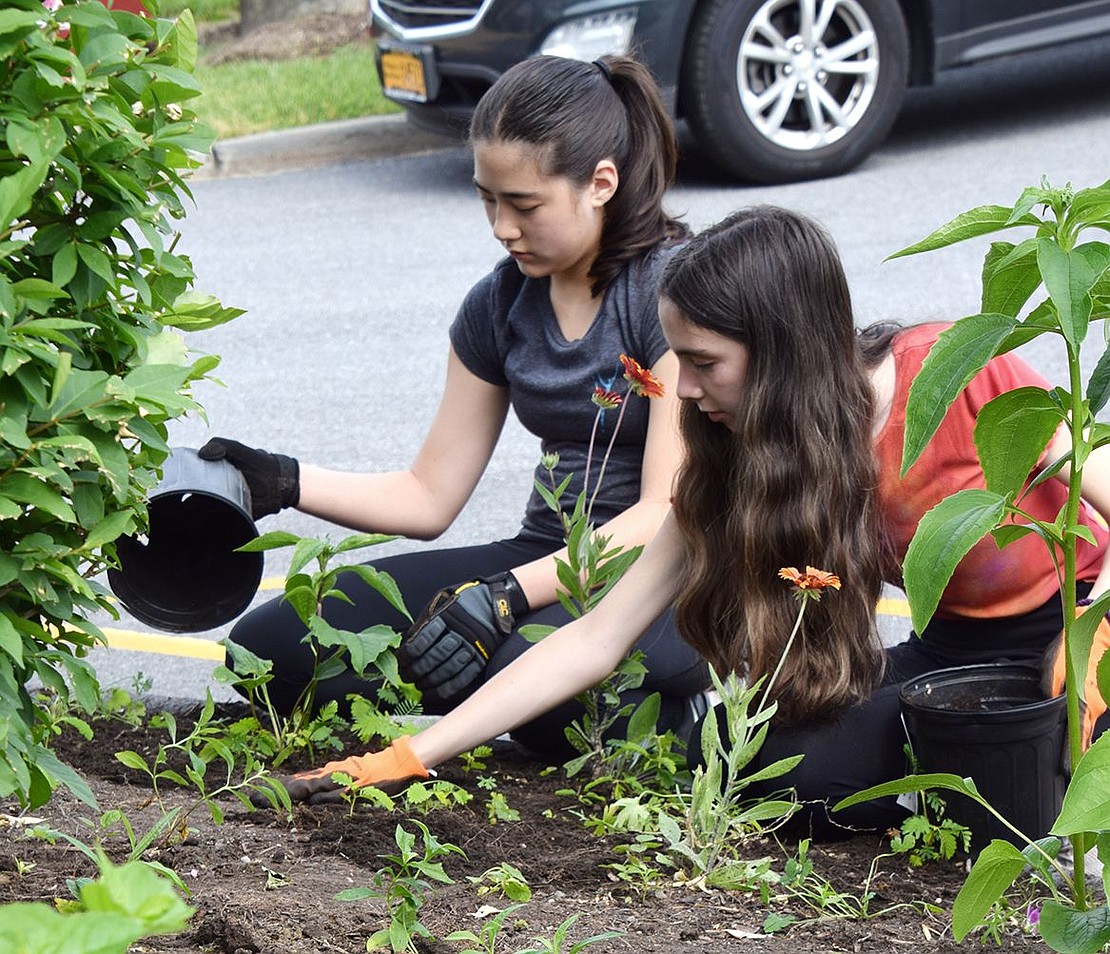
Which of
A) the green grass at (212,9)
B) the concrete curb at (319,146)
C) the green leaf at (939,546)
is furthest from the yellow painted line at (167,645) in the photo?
the green grass at (212,9)

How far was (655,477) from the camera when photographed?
10.3 ft

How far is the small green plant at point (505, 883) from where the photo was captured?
2.21 meters

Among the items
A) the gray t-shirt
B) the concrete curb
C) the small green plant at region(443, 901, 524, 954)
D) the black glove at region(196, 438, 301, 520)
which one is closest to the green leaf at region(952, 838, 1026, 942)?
the small green plant at region(443, 901, 524, 954)

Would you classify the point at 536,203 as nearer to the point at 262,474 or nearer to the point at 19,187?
the point at 262,474

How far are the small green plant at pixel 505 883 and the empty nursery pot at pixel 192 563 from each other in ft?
3.15

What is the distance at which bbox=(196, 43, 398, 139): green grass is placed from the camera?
9305 mm

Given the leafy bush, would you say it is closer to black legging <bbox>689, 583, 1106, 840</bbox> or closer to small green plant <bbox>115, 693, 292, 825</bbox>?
small green plant <bbox>115, 693, 292, 825</bbox>

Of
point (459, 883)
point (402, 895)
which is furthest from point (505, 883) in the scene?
point (402, 895)

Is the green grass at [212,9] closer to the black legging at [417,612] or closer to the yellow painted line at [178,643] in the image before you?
the yellow painted line at [178,643]

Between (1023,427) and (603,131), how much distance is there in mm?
1556

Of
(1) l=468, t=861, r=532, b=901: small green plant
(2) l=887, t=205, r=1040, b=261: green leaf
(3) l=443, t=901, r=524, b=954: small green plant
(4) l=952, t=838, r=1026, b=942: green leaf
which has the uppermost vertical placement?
(2) l=887, t=205, r=1040, b=261: green leaf

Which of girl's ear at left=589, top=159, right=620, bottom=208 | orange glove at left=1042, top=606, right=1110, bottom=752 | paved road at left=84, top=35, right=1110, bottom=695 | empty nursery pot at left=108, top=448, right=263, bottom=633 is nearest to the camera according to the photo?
orange glove at left=1042, top=606, right=1110, bottom=752

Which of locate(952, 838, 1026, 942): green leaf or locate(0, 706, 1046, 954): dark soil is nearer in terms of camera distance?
locate(952, 838, 1026, 942): green leaf

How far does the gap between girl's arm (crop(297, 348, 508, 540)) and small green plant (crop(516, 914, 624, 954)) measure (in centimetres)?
147
